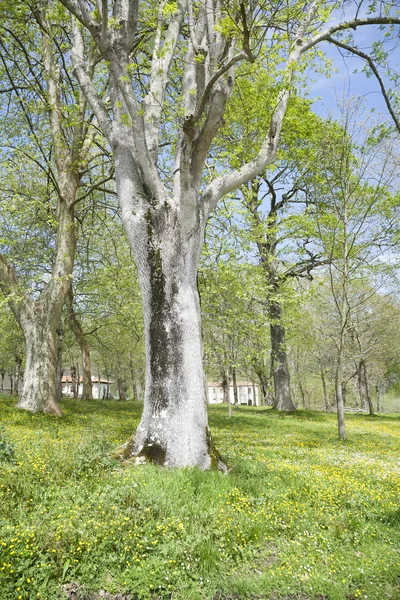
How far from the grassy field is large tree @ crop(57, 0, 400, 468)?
3.40ft

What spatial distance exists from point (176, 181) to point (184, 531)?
20.1ft

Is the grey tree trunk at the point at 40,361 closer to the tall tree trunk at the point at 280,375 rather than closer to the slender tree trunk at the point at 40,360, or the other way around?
the slender tree trunk at the point at 40,360

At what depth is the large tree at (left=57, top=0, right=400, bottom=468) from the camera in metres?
6.55

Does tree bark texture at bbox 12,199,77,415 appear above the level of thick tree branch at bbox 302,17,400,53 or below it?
below

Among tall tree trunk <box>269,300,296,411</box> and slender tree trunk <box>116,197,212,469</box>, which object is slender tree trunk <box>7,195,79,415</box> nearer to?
slender tree trunk <box>116,197,212,469</box>

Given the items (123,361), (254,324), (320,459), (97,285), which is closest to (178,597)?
(320,459)

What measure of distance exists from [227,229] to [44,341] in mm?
8156

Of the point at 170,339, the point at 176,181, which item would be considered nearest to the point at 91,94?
the point at 176,181

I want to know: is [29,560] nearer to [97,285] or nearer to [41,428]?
[41,428]

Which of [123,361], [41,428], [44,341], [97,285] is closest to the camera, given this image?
[41,428]

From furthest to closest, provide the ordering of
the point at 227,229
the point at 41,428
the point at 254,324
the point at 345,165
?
the point at 254,324
the point at 227,229
the point at 345,165
the point at 41,428

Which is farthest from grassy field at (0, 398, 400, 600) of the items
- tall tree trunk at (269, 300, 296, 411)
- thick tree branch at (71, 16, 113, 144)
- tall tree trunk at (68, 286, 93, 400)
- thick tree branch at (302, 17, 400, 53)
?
tall tree trunk at (269, 300, 296, 411)

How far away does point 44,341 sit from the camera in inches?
515

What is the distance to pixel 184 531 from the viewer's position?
4188mm
